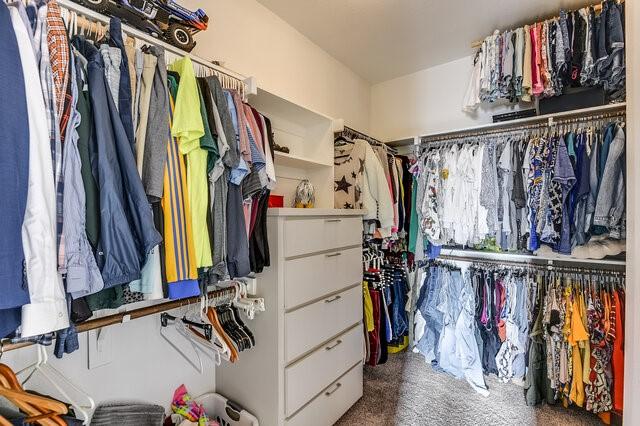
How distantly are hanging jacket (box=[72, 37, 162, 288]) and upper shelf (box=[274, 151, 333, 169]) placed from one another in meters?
0.92

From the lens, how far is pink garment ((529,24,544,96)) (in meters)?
1.97

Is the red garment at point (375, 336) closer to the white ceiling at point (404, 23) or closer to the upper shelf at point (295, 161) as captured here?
the upper shelf at point (295, 161)

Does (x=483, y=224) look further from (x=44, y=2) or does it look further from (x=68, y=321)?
(x=44, y=2)

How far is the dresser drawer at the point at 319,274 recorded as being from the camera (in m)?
1.45

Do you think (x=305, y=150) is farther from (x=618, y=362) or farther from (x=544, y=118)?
(x=618, y=362)

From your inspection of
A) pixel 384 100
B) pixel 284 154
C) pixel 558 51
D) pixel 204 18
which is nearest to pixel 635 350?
pixel 284 154

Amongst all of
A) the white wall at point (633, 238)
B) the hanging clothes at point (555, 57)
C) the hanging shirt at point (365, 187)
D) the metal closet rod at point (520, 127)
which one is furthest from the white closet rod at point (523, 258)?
the white wall at point (633, 238)

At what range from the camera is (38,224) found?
0.66 m

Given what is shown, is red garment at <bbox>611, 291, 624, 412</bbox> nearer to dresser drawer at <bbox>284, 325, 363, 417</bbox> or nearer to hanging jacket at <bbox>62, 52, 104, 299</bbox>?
dresser drawer at <bbox>284, 325, 363, 417</bbox>

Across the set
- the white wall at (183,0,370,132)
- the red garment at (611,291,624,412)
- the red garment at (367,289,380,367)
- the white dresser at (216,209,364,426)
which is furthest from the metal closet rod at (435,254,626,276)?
the white wall at (183,0,370,132)

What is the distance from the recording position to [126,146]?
838mm

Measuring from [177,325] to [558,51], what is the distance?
9.05 ft

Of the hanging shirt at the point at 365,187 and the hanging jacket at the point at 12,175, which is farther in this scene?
the hanging shirt at the point at 365,187

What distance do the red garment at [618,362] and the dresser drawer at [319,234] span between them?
1.57 meters
